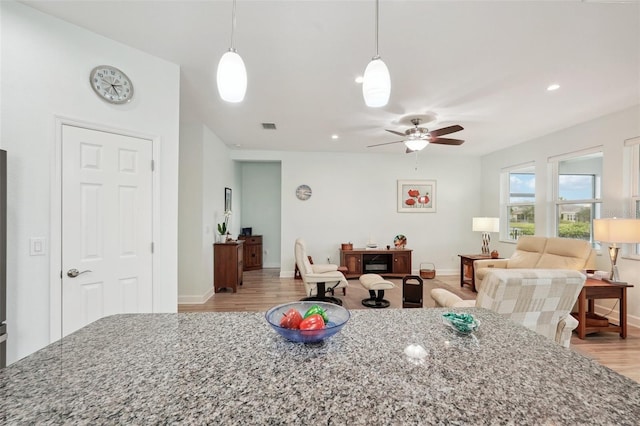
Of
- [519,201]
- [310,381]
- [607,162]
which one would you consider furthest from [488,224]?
[310,381]

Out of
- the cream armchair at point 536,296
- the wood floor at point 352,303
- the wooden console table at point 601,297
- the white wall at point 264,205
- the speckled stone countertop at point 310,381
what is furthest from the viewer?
the white wall at point 264,205

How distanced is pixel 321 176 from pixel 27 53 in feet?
15.0

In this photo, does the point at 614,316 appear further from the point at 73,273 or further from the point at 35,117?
the point at 35,117

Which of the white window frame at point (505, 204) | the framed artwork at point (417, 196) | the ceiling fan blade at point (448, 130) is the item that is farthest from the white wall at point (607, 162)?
the ceiling fan blade at point (448, 130)

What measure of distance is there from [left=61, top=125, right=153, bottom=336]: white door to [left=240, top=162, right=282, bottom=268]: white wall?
15.3 feet

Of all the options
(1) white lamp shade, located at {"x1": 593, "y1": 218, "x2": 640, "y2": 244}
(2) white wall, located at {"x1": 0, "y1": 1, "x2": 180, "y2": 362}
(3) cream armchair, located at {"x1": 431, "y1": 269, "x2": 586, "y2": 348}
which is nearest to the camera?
(2) white wall, located at {"x1": 0, "y1": 1, "x2": 180, "y2": 362}

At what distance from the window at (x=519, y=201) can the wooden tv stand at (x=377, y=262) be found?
2.06 metres

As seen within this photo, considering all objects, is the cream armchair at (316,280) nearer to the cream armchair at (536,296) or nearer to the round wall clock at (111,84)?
the cream armchair at (536,296)

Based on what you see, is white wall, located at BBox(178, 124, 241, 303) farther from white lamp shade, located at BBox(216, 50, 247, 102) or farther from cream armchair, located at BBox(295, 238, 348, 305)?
white lamp shade, located at BBox(216, 50, 247, 102)

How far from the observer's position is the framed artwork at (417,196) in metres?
6.11

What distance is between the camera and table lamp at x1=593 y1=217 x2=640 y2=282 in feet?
9.44

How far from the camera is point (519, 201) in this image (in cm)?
531

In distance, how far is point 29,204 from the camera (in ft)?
5.99

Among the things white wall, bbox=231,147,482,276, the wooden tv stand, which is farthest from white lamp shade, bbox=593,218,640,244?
white wall, bbox=231,147,482,276
